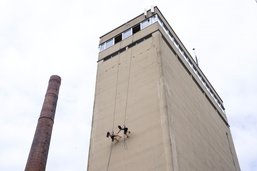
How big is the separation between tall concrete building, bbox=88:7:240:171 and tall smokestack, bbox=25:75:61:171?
3367 millimetres

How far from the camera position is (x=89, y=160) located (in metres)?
19.3

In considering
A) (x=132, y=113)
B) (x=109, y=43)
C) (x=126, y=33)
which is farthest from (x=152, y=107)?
(x=109, y=43)

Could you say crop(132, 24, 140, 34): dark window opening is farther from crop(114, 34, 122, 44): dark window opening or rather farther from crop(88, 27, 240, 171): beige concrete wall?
crop(88, 27, 240, 171): beige concrete wall

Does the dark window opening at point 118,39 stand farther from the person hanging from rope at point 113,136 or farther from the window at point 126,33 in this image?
the person hanging from rope at point 113,136

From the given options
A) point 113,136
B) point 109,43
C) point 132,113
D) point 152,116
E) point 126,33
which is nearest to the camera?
point 152,116

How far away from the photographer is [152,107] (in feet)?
61.2

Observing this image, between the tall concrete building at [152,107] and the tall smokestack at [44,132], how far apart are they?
337cm

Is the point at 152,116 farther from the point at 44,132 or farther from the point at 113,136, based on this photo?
the point at 44,132

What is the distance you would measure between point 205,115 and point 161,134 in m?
9.16

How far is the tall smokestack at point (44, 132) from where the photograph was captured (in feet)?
66.5

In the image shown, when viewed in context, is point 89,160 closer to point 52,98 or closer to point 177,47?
point 52,98

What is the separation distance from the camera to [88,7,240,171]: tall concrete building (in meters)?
17.3

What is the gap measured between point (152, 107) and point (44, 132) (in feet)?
25.8

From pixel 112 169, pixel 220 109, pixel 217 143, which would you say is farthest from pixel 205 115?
pixel 112 169
